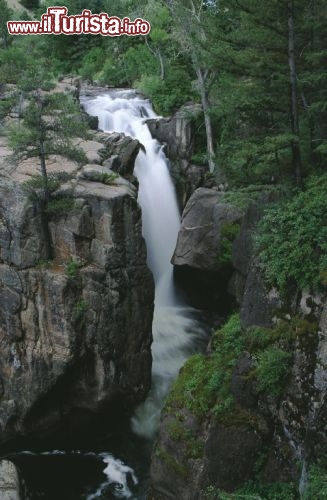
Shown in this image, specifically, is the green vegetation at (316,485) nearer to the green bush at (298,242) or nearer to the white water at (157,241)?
the green bush at (298,242)

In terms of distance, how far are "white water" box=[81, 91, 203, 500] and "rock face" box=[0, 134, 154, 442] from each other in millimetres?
1746

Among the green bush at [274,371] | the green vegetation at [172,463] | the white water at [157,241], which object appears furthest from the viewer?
the white water at [157,241]

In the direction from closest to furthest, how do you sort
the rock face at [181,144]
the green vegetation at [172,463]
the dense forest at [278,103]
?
the dense forest at [278,103] < the green vegetation at [172,463] < the rock face at [181,144]

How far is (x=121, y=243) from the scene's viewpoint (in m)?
13.9

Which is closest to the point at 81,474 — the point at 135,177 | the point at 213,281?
the point at 213,281

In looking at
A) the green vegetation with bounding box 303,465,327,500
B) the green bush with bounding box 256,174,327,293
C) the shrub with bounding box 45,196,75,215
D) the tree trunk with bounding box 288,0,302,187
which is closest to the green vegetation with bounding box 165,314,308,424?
the green bush with bounding box 256,174,327,293

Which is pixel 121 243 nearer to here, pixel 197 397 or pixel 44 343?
pixel 44 343

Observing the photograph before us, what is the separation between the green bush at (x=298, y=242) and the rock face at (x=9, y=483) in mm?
8493

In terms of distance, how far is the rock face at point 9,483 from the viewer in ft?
38.8

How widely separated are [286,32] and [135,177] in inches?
381

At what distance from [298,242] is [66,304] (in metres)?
7.05

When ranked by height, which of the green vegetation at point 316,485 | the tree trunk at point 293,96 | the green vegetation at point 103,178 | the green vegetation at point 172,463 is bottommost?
the green vegetation at point 172,463

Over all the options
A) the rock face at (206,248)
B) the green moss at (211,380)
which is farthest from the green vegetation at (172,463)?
the rock face at (206,248)

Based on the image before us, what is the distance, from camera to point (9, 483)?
12.2m
